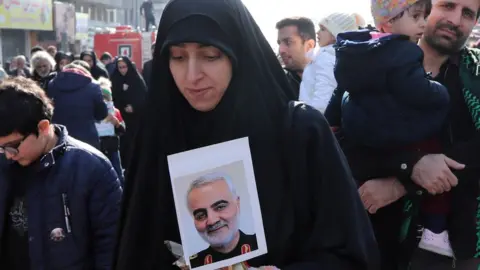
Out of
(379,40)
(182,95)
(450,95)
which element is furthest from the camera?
(450,95)

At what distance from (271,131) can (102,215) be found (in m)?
1.14

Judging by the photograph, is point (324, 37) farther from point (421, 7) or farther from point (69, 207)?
point (69, 207)

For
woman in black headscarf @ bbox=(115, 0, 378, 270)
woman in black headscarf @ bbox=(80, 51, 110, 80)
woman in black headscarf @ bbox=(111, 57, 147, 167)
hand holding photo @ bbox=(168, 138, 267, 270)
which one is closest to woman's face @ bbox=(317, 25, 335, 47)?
woman in black headscarf @ bbox=(115, 0, 378, 270)

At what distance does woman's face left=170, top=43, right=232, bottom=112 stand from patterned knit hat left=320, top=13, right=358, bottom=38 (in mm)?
2484

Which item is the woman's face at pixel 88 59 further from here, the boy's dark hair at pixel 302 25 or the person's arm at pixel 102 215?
the person's arm at pixel 102 215

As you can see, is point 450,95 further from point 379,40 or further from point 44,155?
point 44,155

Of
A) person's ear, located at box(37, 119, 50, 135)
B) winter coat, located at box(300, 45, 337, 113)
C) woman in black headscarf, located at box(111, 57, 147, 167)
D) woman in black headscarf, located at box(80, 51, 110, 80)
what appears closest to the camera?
person's ear, located at box(37, 119, 50, 135)

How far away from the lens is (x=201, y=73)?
58.7 inches

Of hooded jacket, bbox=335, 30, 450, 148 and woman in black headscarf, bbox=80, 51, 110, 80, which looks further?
woman in black headscarf, bbox=80, 51, 110, 80

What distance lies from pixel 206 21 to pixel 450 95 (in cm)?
Answer: 110

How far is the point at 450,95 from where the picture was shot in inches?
83.1

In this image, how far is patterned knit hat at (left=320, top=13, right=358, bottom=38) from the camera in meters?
3.86

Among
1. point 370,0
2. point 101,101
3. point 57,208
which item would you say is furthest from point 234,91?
point 101,101

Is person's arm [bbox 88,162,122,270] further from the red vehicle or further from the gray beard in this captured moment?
the red vehicle
